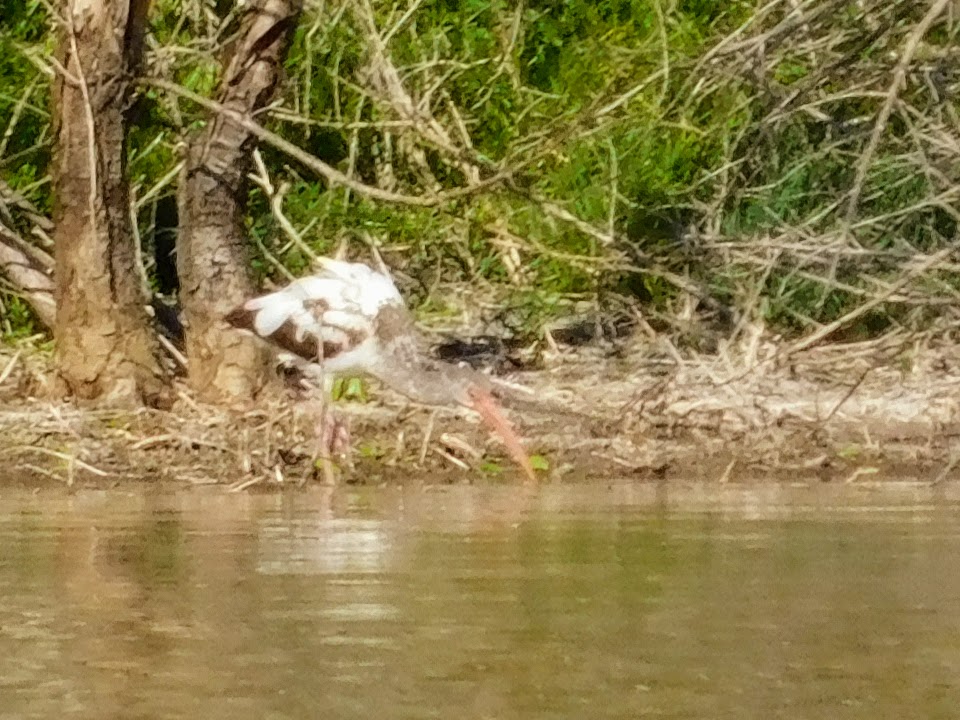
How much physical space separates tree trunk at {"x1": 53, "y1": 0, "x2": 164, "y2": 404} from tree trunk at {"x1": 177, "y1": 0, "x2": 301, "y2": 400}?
21 centimetres

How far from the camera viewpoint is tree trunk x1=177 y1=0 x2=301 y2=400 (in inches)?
340

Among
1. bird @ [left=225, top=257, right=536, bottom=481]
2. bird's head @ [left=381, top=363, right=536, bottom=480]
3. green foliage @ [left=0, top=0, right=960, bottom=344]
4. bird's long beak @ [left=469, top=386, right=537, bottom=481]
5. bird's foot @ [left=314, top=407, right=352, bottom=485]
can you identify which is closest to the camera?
bird's foot @ [left=314, top=407, right=352, bottom=485]

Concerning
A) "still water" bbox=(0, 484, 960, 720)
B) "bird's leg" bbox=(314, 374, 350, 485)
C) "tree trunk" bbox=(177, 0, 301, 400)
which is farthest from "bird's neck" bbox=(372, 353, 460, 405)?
"still water" bbox=(0, 484, 960, 720)

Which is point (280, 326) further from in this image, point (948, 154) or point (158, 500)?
point (948, 154)

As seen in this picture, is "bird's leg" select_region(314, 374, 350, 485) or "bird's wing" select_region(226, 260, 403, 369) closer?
"bird's leg" select_region(314, 374, 350, 485)

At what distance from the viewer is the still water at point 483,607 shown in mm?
4004

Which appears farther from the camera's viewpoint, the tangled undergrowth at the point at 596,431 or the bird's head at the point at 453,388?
the bird's head at the point at 453,388

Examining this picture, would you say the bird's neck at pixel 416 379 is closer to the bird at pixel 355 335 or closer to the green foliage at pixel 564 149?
the bird at pixel 355 335

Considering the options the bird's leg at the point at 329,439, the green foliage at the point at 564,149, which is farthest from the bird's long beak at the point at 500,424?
the green foliage at the point at 564,149

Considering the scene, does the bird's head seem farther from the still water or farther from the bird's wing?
the still water

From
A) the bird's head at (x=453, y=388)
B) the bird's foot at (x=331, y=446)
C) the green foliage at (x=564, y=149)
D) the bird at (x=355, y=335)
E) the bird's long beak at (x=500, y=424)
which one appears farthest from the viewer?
the green foliage at (x=564, y=149)

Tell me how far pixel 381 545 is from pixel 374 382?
331 centimetres

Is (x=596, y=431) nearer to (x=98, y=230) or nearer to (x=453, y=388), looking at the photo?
(x=453, y=388)

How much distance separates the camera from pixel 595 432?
8.41m
